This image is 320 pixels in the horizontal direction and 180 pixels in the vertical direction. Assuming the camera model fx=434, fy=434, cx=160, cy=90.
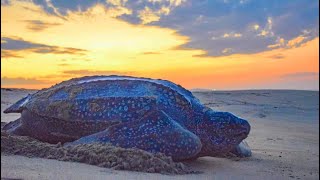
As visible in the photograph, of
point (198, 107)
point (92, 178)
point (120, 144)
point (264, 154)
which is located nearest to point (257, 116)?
point (264, 154)

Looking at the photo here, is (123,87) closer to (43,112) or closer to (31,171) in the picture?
(43,112)

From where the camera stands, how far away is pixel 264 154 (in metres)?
3.97

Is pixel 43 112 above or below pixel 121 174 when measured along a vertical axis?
above

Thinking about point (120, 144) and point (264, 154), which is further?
point (264, 154)

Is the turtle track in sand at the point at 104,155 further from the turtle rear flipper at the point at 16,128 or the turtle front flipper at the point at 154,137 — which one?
the turtle rear flipper at the point at 16,128

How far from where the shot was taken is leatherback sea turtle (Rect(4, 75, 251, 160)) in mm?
3072

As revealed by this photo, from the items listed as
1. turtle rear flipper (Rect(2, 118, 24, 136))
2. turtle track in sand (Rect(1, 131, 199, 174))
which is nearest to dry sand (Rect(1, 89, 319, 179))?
turtle track in sand (Rect(1, 131, 199, 174))

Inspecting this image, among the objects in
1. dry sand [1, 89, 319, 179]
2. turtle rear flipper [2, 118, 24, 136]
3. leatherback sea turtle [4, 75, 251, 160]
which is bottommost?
dry sand [1, 89, 319, 179]

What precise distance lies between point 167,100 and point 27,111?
1.22 m

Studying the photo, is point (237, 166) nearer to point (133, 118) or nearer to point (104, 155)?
point (133, 118)

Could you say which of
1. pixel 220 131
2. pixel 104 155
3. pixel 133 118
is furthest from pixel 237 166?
pixel 104 155

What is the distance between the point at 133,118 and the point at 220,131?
695 mm

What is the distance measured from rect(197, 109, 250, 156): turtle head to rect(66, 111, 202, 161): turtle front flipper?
27 centimetres

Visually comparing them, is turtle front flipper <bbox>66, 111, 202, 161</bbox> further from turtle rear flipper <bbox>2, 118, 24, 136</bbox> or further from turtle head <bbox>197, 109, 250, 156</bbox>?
turtle rear flipper <bbox>2, 118, 24, 136</bbox>
